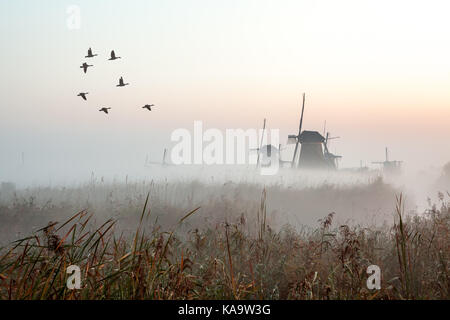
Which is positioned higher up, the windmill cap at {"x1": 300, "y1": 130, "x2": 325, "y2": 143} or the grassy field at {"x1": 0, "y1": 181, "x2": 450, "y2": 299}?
the windmill cap at {"x1": 300, "y1": 130, "x2": 325, "y2": 143}

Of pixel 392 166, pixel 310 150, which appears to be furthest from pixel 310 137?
pixel 392 166

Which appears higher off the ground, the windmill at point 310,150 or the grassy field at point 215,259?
the windmill at point 310,150

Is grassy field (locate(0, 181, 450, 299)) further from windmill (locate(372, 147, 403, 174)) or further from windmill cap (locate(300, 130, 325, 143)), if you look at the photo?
windmill (locate(372, 147, 403, 174))

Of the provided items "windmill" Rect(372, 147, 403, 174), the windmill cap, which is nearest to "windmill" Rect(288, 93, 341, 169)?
the windmill cap

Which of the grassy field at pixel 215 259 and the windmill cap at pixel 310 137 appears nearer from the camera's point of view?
the grassy field at pixel 215 259

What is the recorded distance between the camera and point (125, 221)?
11.7 meters

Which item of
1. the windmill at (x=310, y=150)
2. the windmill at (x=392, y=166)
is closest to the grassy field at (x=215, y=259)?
the windmill at (x=310, y=150)

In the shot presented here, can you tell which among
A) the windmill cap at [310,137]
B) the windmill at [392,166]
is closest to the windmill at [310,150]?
the windmill cap at [310,137]

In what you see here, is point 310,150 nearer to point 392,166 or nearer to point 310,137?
point 310,137

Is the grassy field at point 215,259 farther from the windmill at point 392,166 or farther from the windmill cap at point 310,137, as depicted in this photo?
the windmill at point 392,166

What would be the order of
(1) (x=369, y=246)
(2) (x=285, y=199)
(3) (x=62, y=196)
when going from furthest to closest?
A: (2) (x=285, y=199), (3) (x=62, y=196), (1) (x=369, y=246)
